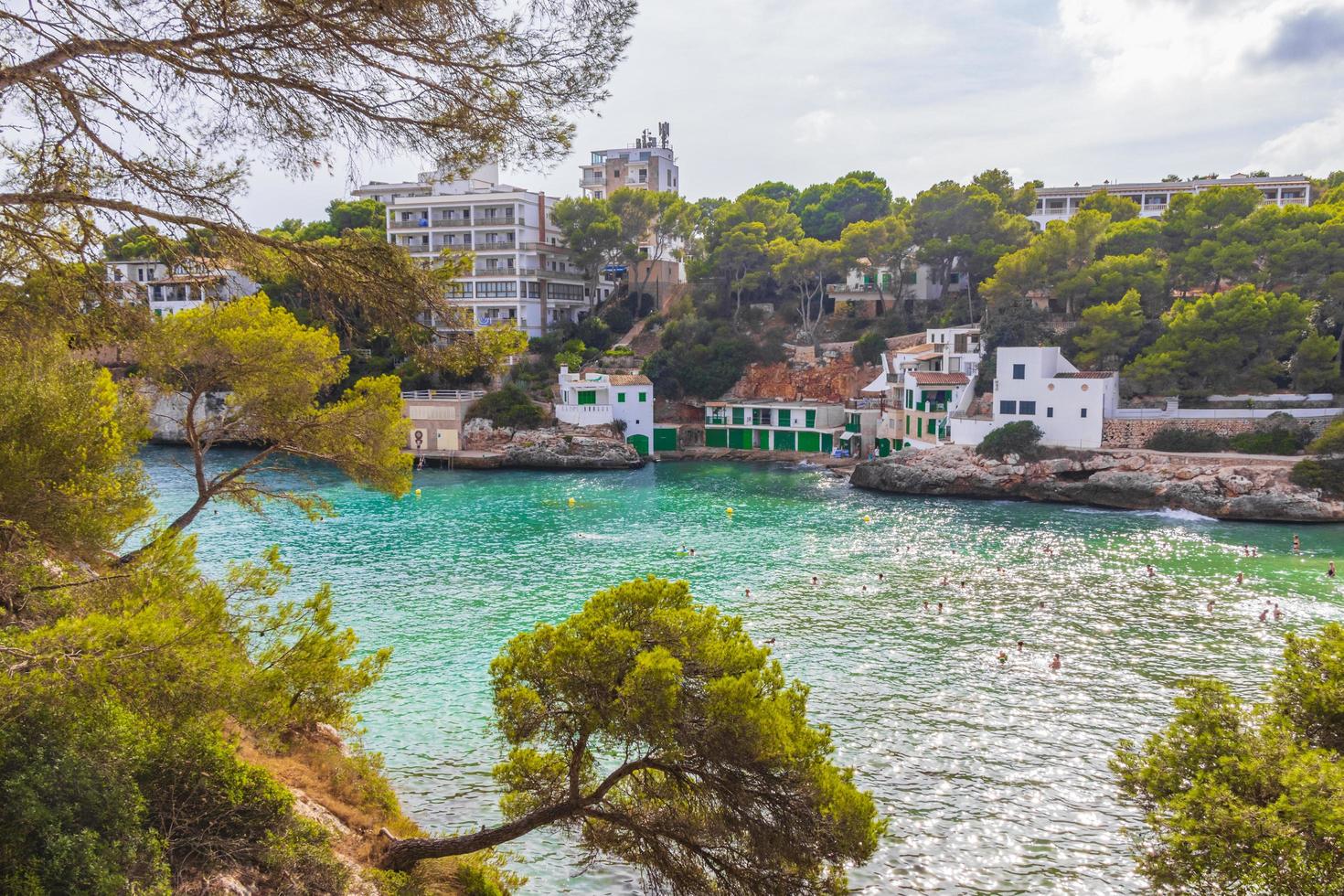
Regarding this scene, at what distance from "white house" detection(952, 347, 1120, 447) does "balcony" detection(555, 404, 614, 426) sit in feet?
64.9

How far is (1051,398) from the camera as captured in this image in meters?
41.3

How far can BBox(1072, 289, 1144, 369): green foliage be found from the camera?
145 ft

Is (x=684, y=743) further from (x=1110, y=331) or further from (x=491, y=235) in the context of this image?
(x=491, y=235)

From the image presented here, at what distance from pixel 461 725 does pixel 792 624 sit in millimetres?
9022

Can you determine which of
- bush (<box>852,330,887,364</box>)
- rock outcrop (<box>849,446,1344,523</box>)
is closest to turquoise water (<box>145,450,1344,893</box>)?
rock outcrop (<box>849,446,1344,523</box>)

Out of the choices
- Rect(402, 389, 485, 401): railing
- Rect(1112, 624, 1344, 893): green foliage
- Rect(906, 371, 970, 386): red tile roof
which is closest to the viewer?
Rect(1112, 624, 1344, 893): green foliage

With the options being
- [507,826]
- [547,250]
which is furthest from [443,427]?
[507,826]

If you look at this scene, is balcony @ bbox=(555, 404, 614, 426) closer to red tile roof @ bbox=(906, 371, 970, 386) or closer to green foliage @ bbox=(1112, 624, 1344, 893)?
red tile roof @ bbox=(906, 371, 970, 386)

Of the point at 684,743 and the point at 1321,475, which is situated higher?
the point at 1321,475

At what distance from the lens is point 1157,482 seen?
3716cm

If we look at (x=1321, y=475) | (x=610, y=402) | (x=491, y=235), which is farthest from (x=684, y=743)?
(x=491, y=235)

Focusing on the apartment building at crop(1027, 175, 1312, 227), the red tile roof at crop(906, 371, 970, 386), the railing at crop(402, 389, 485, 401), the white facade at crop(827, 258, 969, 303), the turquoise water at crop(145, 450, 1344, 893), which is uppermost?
the apartment building at crop(1027, 175, 1312, 227)

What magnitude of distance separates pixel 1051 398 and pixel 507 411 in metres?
28.5

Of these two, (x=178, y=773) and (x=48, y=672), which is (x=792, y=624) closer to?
(x=178, y=773)
